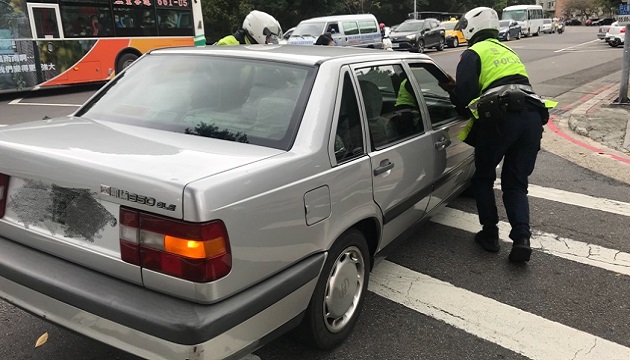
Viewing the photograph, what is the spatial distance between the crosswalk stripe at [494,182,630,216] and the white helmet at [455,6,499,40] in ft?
7.09

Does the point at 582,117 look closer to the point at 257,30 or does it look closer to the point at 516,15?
the point at 257,30

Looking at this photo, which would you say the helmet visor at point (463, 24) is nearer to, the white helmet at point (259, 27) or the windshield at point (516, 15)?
the white helmet at point (259, 27)

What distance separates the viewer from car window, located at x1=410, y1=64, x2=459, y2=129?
386 centimetres

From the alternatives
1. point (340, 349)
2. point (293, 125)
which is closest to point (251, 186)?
point (293, 125)

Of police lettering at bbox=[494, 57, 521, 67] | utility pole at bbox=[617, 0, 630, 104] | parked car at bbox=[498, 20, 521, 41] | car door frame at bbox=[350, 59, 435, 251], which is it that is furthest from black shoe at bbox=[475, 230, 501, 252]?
parked car at bbox=[498, 20, 521, 41]

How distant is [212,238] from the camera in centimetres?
200

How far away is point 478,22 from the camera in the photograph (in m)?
4.20

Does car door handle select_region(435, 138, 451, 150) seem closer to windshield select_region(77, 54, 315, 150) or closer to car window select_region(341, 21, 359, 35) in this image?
windshield select_region(77, 54, 315, 150)

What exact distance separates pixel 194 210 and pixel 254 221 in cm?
29

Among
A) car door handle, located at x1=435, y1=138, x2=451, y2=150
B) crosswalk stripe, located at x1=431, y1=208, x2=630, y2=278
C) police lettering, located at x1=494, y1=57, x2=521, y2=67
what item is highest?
police lettering, located at x1=494, y1=57, x2=521, y2=67

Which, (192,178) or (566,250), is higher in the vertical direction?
(192,178)

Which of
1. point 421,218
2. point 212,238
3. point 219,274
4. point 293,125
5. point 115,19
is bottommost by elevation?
point 421,218

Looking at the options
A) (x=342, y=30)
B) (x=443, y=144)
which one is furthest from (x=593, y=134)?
(x=342, y=30)

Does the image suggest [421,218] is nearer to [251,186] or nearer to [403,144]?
[403,144]
